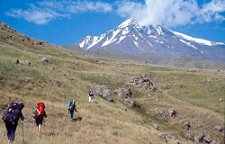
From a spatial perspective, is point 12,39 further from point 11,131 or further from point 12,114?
point 11,131

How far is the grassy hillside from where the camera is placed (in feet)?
115

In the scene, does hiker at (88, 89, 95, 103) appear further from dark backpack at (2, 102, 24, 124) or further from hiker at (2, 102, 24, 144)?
hiker at (2, 102, 24, 144)

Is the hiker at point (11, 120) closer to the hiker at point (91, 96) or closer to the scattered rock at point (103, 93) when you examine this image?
the hiker at point (91, 96)

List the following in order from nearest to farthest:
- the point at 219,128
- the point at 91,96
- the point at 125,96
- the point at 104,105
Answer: the point at 104,105
the point at 91,96
the point at 219,128
the point at 125,96

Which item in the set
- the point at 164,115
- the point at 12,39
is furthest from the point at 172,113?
the point at 12,39

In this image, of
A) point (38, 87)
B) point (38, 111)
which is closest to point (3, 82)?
point (38, 87)

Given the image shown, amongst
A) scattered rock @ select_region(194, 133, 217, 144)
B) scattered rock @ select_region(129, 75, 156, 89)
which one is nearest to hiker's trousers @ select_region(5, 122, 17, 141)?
scattered rock @ select_region(194, 133, 217, 144)

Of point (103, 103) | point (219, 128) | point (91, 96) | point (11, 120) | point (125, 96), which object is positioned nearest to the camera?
point (11, 120)

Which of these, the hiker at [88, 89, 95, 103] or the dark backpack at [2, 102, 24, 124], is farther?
the hiker at [88, 89, 95, 103]

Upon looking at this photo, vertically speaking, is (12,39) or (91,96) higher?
(12,39)

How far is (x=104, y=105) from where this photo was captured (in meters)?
54.8

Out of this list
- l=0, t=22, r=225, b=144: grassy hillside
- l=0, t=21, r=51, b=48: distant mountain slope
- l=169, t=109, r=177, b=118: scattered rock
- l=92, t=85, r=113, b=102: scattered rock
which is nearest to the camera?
l=0, t=22, r=225, b=144: grassy hillside

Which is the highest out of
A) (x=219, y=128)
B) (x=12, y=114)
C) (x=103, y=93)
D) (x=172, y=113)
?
(x=12, y=114)

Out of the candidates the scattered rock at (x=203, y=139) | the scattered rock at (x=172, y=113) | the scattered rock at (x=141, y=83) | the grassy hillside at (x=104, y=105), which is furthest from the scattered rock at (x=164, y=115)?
the scattered rock at (x=141, y=83)
